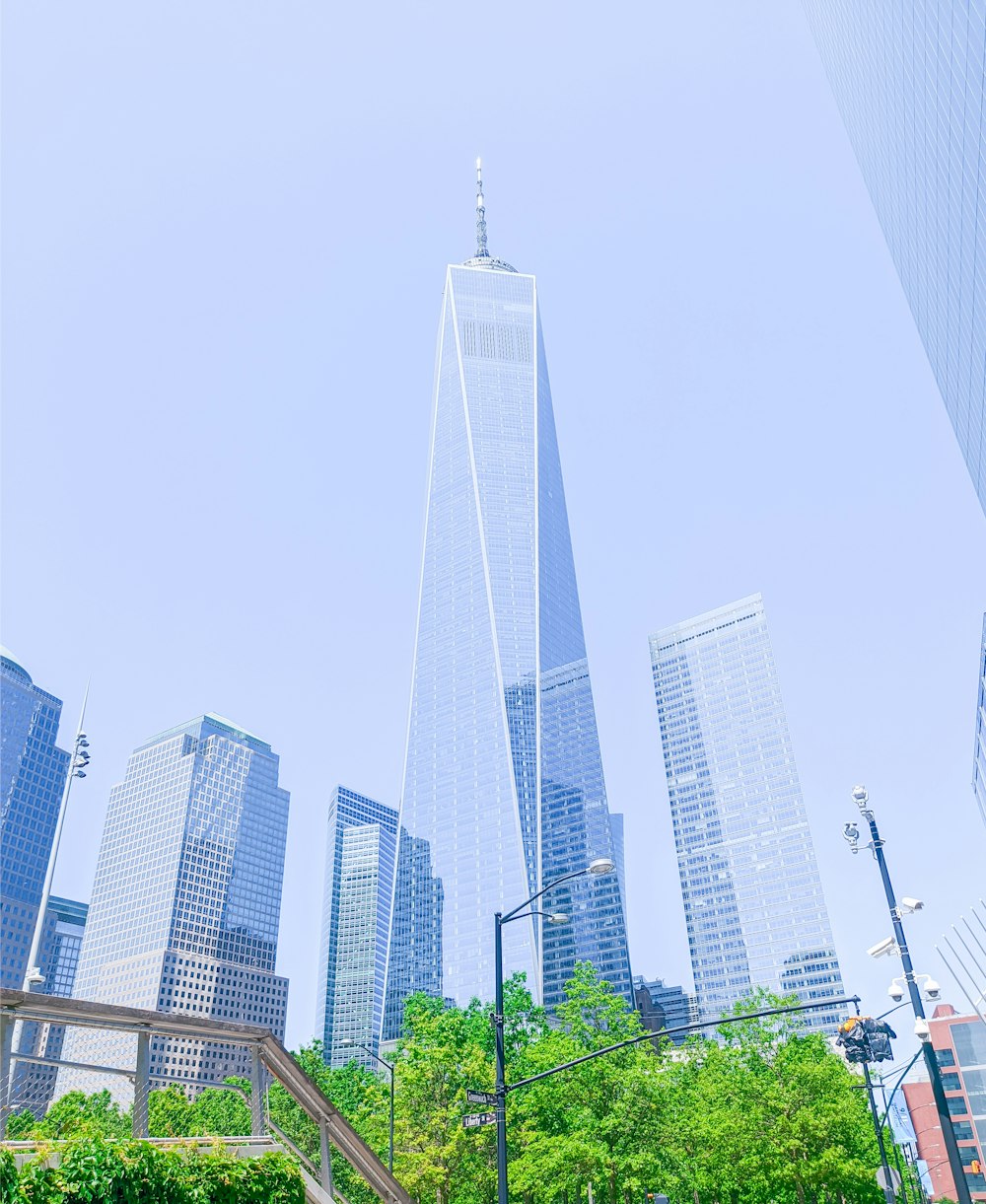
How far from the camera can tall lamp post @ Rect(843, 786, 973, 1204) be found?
22.3 metres

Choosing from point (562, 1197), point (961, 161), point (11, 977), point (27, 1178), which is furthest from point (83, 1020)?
point (11, 977)

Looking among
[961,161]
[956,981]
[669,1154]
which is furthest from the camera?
[961,161]

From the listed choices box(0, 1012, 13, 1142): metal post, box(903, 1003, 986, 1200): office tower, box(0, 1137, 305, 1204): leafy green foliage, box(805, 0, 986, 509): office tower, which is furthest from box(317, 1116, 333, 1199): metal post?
box(903, 1003, 986, 1200): office tower

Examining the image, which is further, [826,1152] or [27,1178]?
[826,1152]

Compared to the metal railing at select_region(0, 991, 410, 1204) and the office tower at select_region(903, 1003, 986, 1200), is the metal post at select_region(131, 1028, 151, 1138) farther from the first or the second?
the office tower at select_region(903, 1003, 986, 1200)

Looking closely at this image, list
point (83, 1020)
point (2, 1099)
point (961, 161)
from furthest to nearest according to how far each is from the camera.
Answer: point (961, 161)
point (83, 1020)
point (2, 1099)

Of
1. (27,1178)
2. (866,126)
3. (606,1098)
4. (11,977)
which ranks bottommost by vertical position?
(27,1178)

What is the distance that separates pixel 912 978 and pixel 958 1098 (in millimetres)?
117987

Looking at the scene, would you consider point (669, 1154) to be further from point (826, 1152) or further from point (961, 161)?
point (961, 161)

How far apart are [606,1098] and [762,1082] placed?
31.8 ft

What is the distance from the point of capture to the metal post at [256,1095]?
13234mm

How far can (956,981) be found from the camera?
28156mm

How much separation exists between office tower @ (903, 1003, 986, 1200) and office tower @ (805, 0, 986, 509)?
5135 cm

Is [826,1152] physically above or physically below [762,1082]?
below
